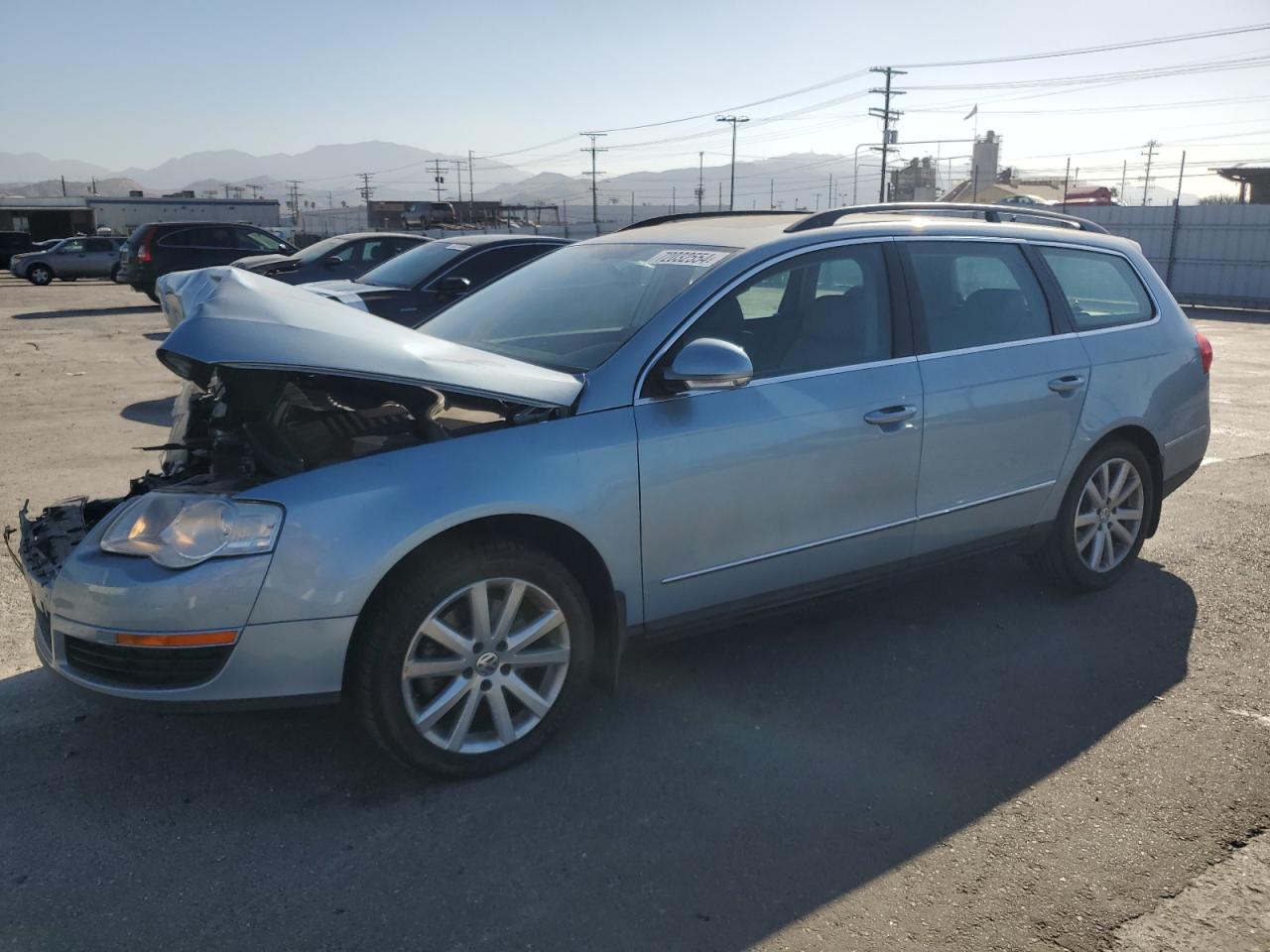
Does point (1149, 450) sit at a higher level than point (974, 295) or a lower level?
lower

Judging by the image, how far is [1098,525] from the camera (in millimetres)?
4773

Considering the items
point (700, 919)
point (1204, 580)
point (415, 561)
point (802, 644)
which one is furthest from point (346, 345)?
point (1204, 580)

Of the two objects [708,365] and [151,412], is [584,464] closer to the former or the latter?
[708,365]

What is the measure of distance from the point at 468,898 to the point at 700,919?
23.6 inches

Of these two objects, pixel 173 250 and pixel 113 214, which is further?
pixel 113 214

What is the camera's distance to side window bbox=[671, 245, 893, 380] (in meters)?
3.71

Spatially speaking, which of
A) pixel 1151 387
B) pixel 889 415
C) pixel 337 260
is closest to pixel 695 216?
pixel 889 415

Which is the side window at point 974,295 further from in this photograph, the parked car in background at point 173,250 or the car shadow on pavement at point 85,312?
the car shadow on pavement at point 85,312

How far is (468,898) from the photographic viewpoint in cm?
263

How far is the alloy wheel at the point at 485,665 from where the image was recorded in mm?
3043

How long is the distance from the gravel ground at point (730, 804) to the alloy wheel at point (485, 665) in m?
0.18

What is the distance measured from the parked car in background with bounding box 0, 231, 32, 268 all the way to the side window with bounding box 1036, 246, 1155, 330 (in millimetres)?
42010

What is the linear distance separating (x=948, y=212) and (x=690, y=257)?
1.64 meters

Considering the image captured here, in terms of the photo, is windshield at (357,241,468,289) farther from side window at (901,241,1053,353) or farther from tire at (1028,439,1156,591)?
tire at (1028,439,1156,591)
